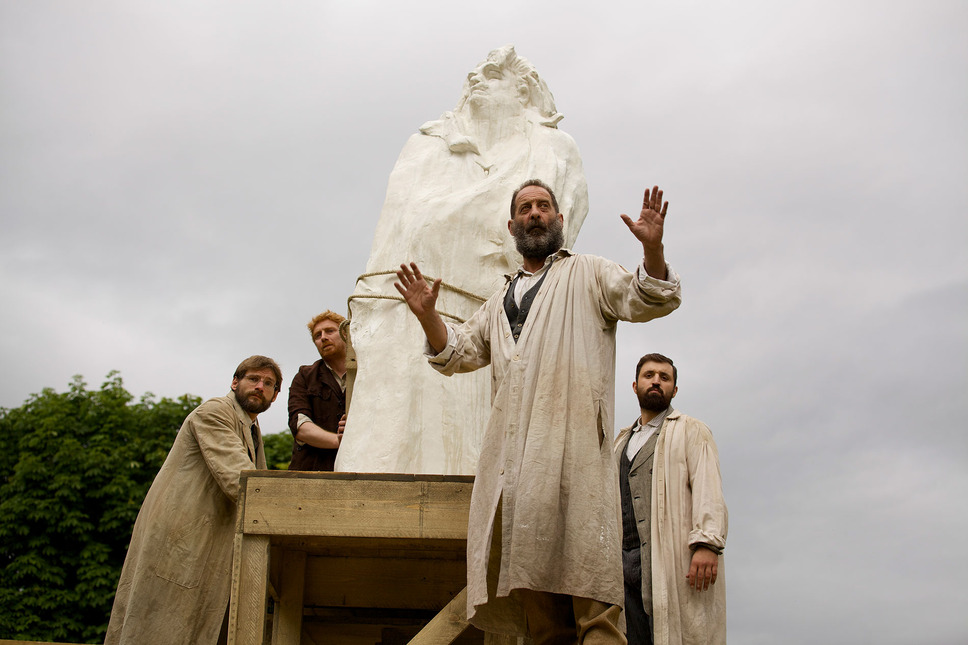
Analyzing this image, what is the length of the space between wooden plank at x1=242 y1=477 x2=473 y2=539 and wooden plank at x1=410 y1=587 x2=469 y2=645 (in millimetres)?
375

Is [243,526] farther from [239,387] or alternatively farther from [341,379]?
[341,379]

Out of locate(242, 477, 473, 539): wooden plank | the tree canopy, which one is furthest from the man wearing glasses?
the tree canopy

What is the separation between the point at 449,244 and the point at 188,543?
8.49ft

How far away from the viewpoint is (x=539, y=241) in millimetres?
4816

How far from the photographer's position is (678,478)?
5246mm

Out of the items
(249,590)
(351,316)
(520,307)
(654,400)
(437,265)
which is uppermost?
(437,265)

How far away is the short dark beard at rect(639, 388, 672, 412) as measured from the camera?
5707 mm

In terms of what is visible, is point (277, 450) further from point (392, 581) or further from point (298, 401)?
point (392, 581)

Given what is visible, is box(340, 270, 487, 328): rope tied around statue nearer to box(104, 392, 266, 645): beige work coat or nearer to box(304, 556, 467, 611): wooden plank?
box(104, 392, 266, 645): beige work coat

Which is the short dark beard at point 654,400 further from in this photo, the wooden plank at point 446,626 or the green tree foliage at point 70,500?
the green tree foliage at point 70,500

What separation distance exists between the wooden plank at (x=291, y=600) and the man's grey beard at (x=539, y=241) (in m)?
2.27

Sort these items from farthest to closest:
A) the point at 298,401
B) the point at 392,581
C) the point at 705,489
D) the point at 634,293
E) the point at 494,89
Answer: the point at 494,89 < the point at 298,401 < the point at 392,581 < the point at 705,489 < the point at 634,293

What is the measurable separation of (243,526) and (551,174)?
11.3 ft

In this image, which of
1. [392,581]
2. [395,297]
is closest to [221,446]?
[392,581]
